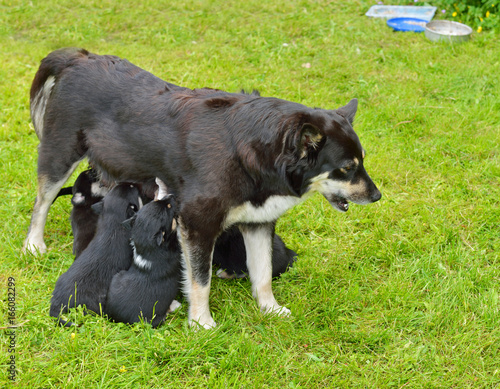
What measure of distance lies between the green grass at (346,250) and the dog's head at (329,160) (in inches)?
34.3

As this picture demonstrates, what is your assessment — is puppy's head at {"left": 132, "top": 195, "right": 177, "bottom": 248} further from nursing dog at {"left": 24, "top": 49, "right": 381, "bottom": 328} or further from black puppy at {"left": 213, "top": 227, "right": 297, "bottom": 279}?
black puppy at {"left": 213, "top": 227, "right": 297, "bottom": 279}

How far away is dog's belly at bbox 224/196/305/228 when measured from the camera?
11.3ft

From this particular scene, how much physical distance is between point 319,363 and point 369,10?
→ 7989 millimetres

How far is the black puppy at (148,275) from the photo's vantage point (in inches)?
138

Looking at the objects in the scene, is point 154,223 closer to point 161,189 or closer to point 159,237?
point 159,237

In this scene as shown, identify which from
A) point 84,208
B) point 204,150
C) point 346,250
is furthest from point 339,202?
point 84,208

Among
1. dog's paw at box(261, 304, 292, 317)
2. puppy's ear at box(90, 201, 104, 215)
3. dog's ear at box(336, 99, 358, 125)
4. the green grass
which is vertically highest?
dog's ear at box(336, 99, 358, 125)

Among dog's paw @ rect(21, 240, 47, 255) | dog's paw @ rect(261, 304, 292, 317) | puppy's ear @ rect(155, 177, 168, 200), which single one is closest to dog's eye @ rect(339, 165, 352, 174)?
dog's paw @ rect(261, 304, 292, 317)

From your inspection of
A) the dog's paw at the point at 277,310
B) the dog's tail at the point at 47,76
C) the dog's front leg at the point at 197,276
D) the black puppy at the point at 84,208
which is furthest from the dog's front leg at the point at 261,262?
the dog's tail at the point at 47,76

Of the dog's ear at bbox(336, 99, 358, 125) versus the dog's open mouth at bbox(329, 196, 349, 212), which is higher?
the dog's ear at bbox(336, 99, 358, 125)

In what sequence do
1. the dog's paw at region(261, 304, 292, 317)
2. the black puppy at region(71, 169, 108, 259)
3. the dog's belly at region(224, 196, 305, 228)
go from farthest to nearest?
1. the black puppy at region(71, 169, 108, 259)
2. the dog's paw at region(261, 304, 292, 317)
3. the dog's belly at region(224, 196, 305, 228)

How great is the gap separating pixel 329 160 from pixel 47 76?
8.28ft

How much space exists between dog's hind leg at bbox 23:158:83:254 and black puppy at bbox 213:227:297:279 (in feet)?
4.39

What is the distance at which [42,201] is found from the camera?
4.30 meters
